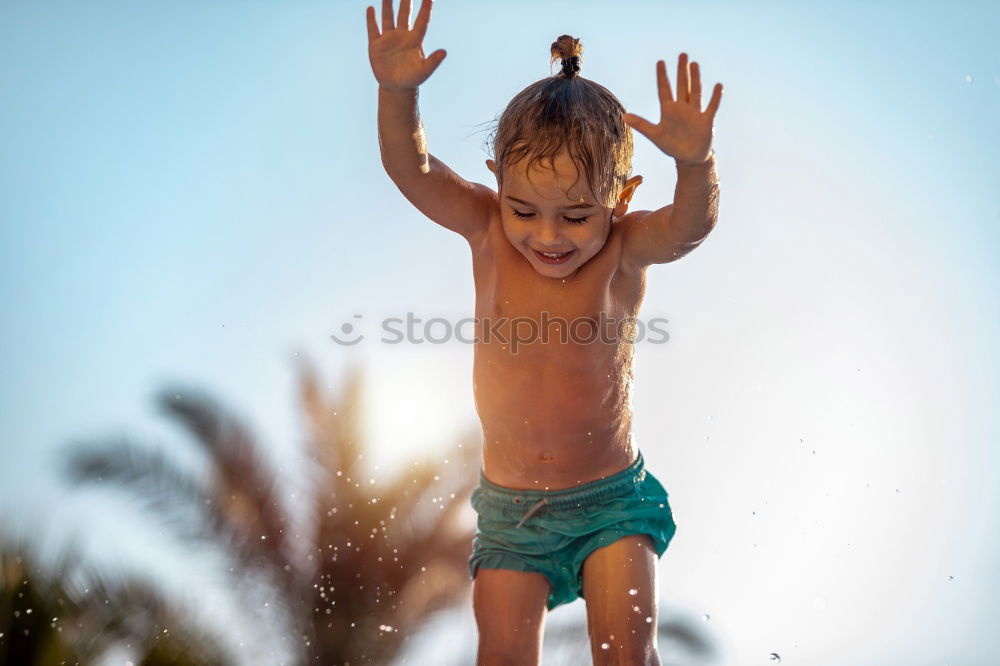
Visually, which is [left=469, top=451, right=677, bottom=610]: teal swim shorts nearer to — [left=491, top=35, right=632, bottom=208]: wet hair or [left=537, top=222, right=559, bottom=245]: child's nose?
[left=537, top=222, right=559, bottom=245]: child's nose

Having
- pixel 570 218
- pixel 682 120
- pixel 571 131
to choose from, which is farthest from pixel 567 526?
pixel 682 120

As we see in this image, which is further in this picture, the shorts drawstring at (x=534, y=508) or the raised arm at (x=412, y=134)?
the shorts drawstring at (x=534, y=508)

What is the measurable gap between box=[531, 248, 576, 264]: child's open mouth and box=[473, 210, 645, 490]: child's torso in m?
0.17

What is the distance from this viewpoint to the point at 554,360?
4.04m

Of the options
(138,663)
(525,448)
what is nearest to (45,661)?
(138,663)

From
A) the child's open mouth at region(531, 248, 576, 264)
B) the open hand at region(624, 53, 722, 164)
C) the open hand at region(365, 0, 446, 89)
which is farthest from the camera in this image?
the child's open mouth at region(531, 248, 576, 264)

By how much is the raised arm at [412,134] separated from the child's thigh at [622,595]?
1.27 m

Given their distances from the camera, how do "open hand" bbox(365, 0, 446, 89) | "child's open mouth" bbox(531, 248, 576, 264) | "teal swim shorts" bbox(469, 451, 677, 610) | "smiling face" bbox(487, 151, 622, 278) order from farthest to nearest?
"teal swim shorts" bbox(469, 451, 677, 610)
"child's open mouth" bbox(531, 248, 576, 264)
"smiling face" bbox(487, 151, 622, 278)
"open hand" bbox(365, 0, 446, 89)

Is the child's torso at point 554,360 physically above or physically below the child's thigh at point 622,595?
above

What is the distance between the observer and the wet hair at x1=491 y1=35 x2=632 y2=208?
366 cm

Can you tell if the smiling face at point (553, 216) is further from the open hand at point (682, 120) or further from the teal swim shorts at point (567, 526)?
the teal swim shorts at point (567, 526)

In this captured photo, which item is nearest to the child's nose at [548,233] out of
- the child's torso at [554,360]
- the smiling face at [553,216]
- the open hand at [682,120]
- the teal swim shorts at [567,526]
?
the smiling face at [553,216]

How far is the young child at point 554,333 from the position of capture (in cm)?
366

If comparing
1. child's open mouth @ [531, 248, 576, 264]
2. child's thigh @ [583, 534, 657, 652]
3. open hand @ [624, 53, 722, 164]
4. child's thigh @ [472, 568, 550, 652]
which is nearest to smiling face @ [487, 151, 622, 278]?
child's open mouth @ [531, 248, 576, 264]
